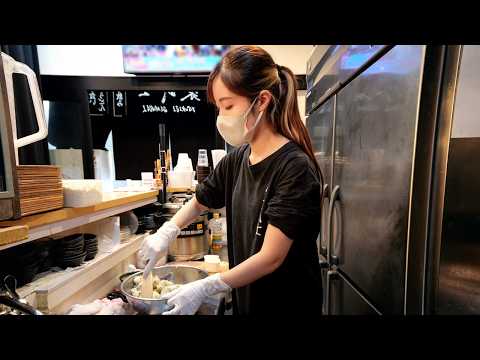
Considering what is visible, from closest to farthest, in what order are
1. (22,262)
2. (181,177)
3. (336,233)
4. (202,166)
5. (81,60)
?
(22,262) < (336,233) < (181,177) < (202,166) < (81,60)

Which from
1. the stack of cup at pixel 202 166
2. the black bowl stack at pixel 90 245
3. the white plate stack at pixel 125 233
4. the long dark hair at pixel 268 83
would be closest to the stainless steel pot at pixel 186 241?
the white plate stack at pixel 125 233

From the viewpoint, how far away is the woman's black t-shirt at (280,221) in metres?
0.79

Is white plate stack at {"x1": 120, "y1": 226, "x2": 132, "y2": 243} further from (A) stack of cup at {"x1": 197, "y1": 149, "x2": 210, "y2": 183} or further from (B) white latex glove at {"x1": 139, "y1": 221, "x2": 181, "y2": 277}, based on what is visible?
(A) stack of cup at {"x1": 197, "y1": 149, "x2": 210, "y2": 183}

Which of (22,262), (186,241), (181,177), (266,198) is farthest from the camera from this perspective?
(181,177)

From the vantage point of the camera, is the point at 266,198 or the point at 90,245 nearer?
the point at 266,198

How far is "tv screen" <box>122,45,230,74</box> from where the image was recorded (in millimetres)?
2191

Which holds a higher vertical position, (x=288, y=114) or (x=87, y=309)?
(x=288, y=114)

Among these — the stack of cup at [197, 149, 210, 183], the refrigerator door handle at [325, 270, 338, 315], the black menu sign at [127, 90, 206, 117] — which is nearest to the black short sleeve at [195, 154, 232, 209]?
the refrigerator door handle at [325, 270, 338, 315]

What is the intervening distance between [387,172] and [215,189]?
709mm

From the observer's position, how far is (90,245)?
1.01 metres

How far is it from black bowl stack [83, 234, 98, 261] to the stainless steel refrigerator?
3.71 ft

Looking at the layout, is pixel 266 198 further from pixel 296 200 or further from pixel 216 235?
pixel 216 235

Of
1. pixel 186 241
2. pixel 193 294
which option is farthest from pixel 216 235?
pixel 193 294
